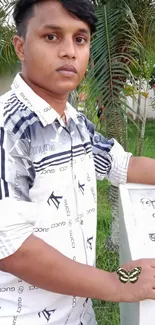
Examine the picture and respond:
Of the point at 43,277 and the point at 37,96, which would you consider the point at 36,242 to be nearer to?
the point at 43,277

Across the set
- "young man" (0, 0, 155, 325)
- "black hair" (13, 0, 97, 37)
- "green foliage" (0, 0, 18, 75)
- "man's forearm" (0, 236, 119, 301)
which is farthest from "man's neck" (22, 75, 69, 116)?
"green foliage" (0, 0, 18, 75)

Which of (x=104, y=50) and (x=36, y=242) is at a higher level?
(x=104, y=50)

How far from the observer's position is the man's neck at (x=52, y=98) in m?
0.91

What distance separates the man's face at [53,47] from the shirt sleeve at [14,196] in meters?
0.14

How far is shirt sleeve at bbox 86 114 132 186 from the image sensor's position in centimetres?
114

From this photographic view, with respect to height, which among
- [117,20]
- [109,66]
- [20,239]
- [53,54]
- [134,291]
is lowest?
[134,291]

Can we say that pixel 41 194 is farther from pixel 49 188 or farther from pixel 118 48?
pixel 118 48

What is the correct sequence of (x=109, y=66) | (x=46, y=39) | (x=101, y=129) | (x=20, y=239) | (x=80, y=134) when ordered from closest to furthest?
1. (x=20, y=239)
2. (x=46, y=39)
3. (x=80, y=134)
4. (x=109, y=66)
5. (x=101, y=129)

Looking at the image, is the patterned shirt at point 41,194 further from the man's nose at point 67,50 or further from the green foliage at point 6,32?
the green foliage at point 6,32

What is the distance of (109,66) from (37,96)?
1.34 meters

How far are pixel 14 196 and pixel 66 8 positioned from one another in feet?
1.21

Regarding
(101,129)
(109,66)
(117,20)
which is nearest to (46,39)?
(109,66)

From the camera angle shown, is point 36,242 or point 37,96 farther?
point 37,96

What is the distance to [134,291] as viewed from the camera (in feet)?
2.62
